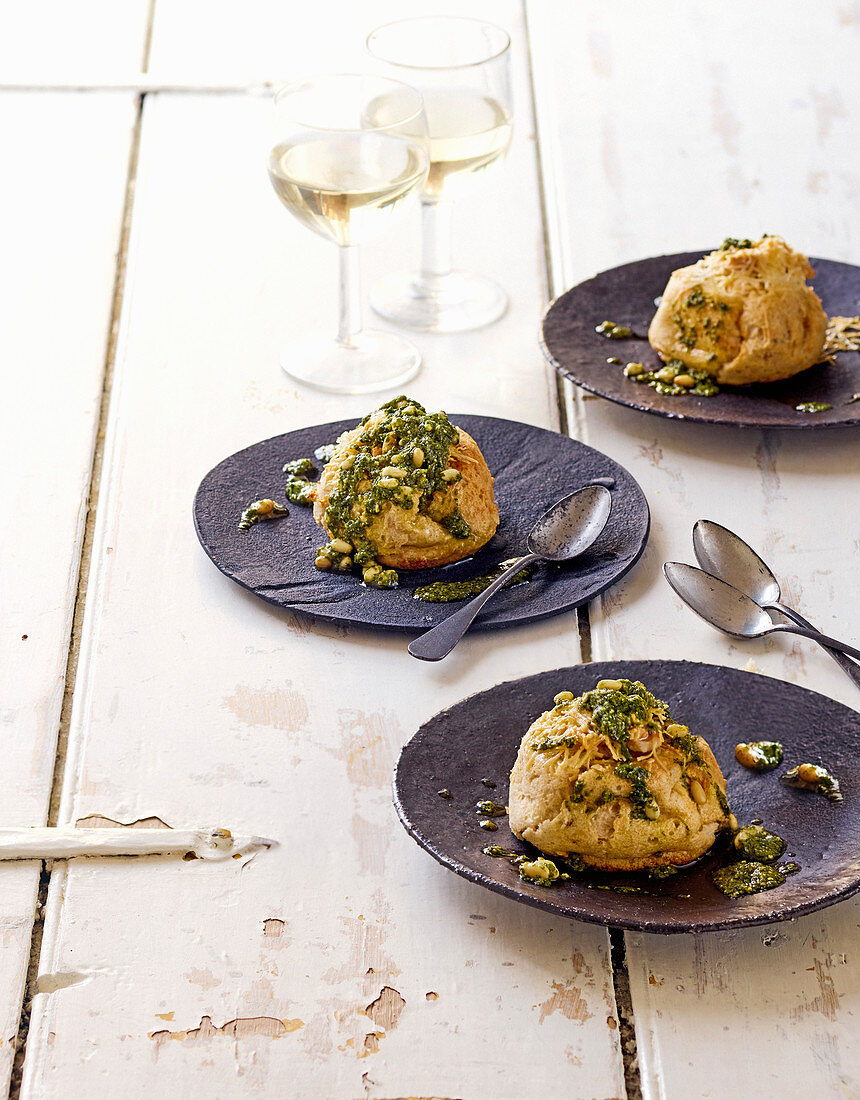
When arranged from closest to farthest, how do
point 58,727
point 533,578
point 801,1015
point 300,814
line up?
point 801,1015 → point 300,814 → point 58,727 → point 533,578

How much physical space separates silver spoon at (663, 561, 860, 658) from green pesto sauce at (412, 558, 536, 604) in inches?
7.3

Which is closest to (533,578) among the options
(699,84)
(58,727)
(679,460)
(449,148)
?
(679,460)

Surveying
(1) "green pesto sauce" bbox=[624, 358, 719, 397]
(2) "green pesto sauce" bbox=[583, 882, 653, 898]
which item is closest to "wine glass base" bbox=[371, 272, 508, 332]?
(1) "green pesto sauce" bbox=[624, 358, 719, 397]

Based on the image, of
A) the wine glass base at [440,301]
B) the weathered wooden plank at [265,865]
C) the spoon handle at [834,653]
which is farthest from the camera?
the wine glass base at [440,301]

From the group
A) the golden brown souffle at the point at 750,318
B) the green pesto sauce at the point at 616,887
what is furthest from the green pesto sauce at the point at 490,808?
the golden brown souffle at the point at 750,318

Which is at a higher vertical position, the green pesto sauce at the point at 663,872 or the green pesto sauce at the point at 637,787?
the green pesto sauce at the point at 637,787

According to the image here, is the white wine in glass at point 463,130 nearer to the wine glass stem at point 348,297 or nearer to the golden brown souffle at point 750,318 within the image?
the wine glass stem at point 348,297

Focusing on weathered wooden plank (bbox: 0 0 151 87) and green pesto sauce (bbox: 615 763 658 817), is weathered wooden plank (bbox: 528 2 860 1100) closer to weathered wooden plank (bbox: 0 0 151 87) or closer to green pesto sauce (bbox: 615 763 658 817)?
green pesto sauce (bbox: 615 763 658 817)

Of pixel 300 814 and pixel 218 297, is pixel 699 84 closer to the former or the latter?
pixel 218 297

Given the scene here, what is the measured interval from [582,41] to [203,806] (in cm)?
259

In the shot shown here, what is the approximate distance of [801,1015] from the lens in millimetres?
1079

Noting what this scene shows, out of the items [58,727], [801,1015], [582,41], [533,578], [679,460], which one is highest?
[582,41]

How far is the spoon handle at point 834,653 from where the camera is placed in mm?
1444

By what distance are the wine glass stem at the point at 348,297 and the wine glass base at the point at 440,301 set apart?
0.41 ft
